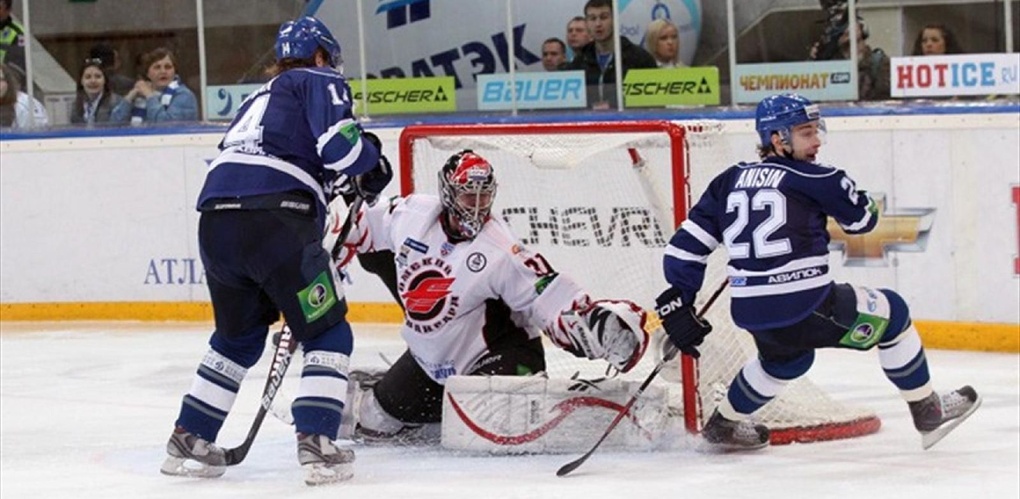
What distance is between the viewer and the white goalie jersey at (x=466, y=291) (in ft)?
16.4

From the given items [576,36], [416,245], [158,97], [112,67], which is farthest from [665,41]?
[416,245]

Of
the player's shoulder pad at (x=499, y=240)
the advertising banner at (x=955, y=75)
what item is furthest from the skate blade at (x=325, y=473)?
the advertising banner at (x=955, y=75)

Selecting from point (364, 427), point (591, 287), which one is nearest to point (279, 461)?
point (364, 427)

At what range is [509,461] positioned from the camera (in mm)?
4922

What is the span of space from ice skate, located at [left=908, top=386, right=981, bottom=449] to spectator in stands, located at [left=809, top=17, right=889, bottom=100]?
259 centimetres

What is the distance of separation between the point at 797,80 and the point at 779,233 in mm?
3095

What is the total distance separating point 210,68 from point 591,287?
319 centimetres

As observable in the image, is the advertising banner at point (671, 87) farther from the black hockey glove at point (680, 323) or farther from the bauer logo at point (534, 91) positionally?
the black hockey glove at point (680, 323)

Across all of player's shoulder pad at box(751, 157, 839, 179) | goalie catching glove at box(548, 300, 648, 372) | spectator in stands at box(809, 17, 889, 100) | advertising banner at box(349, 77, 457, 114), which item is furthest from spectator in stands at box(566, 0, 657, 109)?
player's shoulder pad at box(751, 157, 839, 179)

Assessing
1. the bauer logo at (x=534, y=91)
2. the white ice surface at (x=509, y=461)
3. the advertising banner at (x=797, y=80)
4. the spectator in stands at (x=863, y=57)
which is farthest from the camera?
the bauer logo at (x=534, y=91)

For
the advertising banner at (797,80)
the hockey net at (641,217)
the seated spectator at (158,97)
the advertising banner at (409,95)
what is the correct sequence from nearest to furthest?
the hockey net at (641,217) < the advertising banner at (797,80) < the advertising banner at (409,95) < the seated spectator at (158,97)

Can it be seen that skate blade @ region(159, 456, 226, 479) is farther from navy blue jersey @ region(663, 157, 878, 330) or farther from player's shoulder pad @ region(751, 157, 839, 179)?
player's shoulder pad @ region(751, 157, 839, 179)

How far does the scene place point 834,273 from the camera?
734cm

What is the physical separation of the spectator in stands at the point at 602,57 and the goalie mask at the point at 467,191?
10.2ft
